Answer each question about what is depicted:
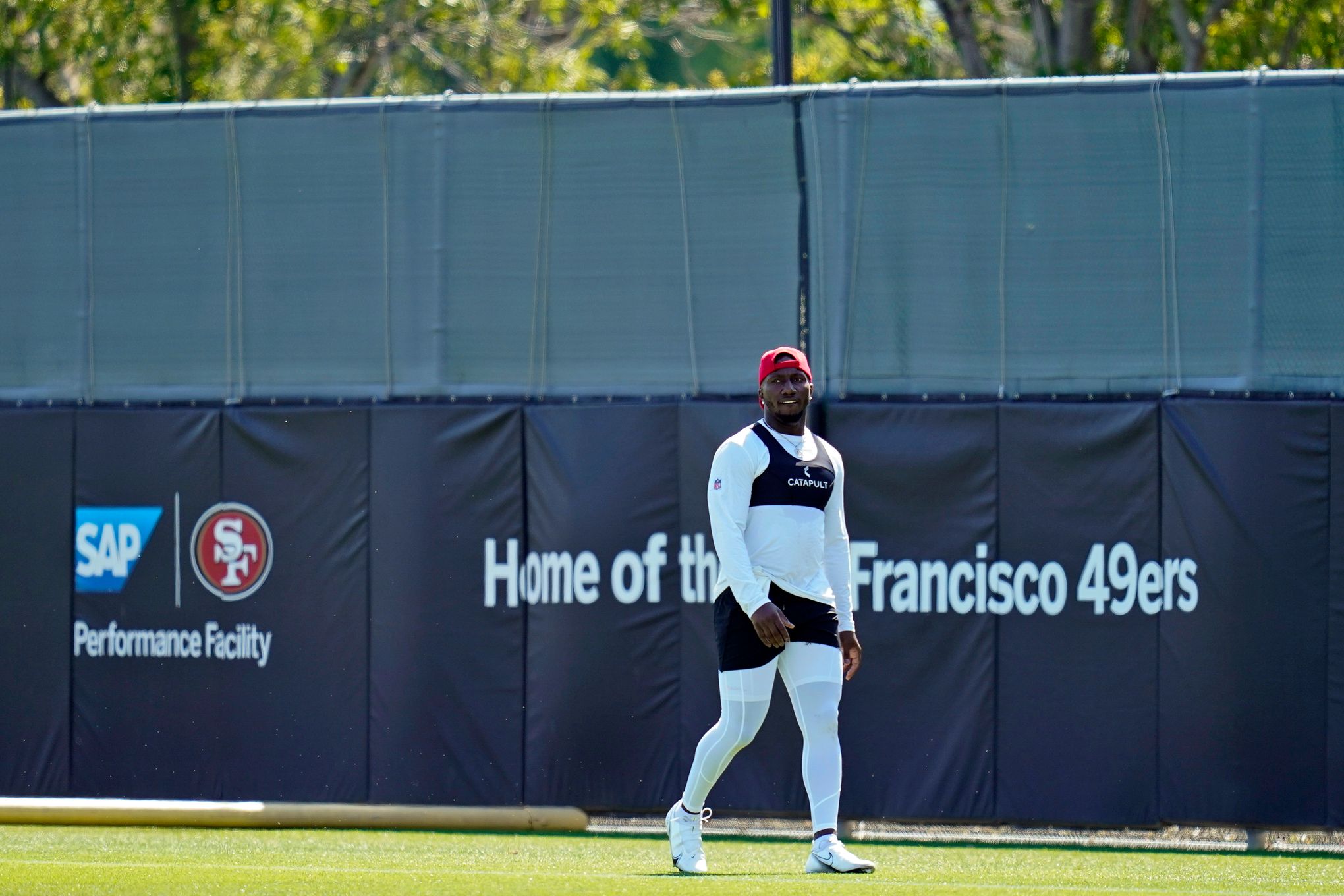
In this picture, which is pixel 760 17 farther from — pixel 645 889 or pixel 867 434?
pixel 645 889

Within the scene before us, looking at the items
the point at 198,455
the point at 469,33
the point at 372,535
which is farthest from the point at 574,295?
the point at 469,33

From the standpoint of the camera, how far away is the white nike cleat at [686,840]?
22.3 ft

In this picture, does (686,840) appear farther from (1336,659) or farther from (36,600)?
(36,600)

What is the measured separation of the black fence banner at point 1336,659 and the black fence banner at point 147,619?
19.1 ft

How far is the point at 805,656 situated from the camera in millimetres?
6719

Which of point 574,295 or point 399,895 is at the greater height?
point 574,295

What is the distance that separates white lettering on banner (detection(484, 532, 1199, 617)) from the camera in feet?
29.2

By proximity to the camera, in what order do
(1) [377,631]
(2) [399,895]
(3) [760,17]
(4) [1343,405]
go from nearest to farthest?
1. (2) [399,895]
2. (4) [1343,405]
3. (1) [377,631]
4. (3) [760,17]

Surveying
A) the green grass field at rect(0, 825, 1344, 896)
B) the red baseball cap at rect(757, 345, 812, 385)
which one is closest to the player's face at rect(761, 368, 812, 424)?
the red baseball cap at rect(757, 345, 812, 385)

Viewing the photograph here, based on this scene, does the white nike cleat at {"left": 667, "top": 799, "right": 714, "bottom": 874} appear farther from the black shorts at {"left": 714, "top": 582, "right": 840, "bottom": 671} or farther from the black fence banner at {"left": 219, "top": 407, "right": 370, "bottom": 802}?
the black fence banner at {"left": 219, "top": 407, "right": 370, "bottom": 802}

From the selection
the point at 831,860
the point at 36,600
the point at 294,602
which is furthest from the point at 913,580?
the point at 36,600

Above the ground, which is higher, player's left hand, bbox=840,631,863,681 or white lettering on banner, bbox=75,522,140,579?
white lettering on banner, bbox=75,522,140,579

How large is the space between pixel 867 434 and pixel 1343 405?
2421 millimetres

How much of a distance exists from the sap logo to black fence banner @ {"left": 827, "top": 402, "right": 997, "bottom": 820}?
13.2 feet
